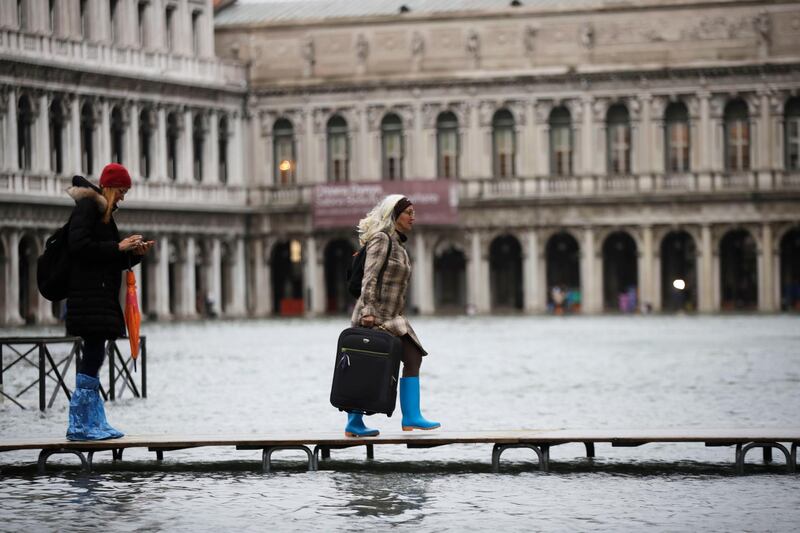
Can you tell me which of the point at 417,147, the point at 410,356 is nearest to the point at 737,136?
the point at 417,147

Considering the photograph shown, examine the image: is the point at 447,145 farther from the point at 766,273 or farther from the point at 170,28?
the point at 766,273

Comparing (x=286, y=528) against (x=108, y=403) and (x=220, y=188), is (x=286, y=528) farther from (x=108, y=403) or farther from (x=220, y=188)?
(x=220, y=188)

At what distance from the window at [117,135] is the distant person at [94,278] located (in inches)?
2188

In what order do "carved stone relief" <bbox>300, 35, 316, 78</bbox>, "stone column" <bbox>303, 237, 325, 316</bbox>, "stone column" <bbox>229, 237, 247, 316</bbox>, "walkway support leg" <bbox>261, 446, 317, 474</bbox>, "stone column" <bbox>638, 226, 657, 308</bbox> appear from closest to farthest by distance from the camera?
"walkway support leg" <bbox>261, 446, 317, 474</bbox>
"stone column" <bbox>638, 226, 657, 308</bbox>
"stone column" <bbox>229, 237, 247, 316</bbox>
"stone column" <bbox>303, 237, 325, 316</bbox>
"carved stone relief" <bbox>300, 35, 316, 78</bbox>

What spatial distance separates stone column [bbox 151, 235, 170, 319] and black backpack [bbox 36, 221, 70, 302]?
55801 mm

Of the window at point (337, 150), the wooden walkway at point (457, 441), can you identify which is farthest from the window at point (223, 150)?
the wooden walkway at point (457, 441)

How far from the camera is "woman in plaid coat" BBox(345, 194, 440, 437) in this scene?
16.0m

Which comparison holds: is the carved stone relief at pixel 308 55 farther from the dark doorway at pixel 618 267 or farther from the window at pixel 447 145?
the dark doorway at pixel 618 267

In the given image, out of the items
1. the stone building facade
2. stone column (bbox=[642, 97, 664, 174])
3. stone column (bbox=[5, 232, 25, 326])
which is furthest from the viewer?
stone column (bbox=[642, 97, 664, 174])

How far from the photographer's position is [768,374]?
96.7ft

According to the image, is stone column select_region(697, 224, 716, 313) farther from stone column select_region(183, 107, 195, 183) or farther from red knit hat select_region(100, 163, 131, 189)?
red knit hat select_region(100, 163, 131, 189)

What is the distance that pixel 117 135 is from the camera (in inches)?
2815

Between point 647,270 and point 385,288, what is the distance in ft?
198

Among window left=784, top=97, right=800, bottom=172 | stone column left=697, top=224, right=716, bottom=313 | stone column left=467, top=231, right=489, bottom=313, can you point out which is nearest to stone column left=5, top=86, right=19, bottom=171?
stone column left=467, top=231, right=489, bottom=313
